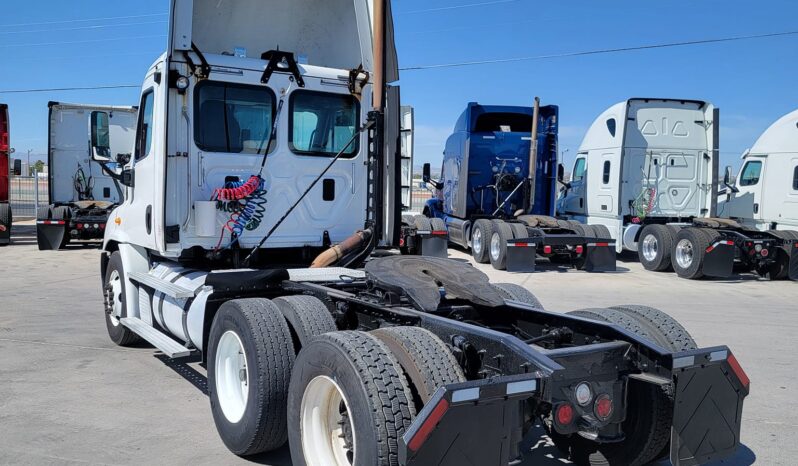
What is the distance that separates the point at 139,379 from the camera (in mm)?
5883

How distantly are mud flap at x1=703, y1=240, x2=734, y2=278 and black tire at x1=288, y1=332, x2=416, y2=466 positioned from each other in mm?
11411

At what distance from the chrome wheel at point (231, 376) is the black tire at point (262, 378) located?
11 cm

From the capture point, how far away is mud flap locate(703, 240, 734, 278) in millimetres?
12906

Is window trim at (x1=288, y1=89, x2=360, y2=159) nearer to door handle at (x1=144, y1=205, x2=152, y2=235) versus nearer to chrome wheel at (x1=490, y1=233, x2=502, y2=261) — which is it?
door handle at (x1=144, y1=205, x2=152, y2=235)

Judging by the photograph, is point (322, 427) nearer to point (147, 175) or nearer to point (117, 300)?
point (147, 175)

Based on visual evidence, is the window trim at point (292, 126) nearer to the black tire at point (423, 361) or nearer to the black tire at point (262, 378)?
the black tire at point (262, 378)

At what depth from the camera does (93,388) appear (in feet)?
18.3

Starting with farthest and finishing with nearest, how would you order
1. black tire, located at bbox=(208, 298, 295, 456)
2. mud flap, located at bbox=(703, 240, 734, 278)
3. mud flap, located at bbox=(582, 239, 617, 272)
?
mud flap, located at bbox=(582, 239, 617, 272)
mud flap, located at bbox=(703, 240, 734, 278)
black tire, located at bbox=(208, 298, 295, 456)

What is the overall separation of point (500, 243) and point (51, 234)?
11002 millimetres

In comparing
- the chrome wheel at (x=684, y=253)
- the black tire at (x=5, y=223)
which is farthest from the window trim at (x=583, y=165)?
the black tire at (x=5, y=223)

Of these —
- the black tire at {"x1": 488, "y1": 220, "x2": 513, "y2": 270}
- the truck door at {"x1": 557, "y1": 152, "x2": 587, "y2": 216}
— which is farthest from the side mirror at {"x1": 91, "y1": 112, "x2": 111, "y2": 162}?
the truck door at {"x1": 557, "y1": 152, "x2": 587, "y2": 216}

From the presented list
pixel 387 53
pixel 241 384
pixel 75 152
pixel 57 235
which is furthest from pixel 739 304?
pixel 75 152

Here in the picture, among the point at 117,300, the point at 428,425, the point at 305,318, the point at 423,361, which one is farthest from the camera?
the point at 117,300

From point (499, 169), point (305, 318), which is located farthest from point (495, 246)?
point (305, 318)
